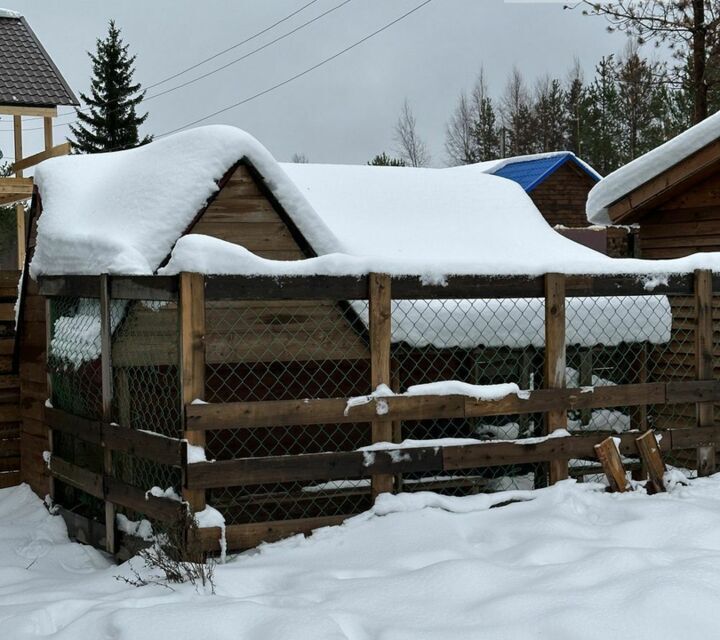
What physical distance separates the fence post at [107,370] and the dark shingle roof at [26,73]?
1675cm

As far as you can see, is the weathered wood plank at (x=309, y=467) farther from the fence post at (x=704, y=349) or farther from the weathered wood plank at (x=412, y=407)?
the fence post at (x=704, y=349)

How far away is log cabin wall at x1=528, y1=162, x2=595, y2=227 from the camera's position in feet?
105

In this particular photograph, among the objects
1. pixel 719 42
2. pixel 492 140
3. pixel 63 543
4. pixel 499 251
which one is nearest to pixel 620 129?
pixel 492 140

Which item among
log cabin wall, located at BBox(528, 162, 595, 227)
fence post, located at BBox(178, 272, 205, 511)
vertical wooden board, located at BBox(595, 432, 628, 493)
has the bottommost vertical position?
vertical wooden board, located at BBox(595, 432, 628, 493)

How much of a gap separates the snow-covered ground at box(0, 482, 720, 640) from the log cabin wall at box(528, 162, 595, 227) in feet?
89.1

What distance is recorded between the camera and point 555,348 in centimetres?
587

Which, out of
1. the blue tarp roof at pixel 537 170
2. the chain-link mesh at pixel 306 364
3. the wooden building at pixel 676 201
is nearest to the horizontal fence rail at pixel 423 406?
the chain-link mesh at pixel 306 364

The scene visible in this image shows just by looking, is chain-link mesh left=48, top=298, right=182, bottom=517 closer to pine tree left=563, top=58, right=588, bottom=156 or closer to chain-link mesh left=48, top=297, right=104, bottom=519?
chain-link mesh left=48, top=297, right=104, bottom=519

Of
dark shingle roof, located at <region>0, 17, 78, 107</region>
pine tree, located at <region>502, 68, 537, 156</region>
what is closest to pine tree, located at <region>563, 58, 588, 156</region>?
pine tree, located at <region>502, 68, 537, 156</region>

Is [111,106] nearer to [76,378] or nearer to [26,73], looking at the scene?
[26,73]

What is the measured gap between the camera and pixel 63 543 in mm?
6750

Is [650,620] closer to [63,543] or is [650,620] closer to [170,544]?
[170,544]

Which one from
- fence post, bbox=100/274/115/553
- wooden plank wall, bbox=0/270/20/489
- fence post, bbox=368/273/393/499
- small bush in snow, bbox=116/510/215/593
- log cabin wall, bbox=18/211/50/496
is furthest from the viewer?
wooden plank wall, bbox=0/270/20/489

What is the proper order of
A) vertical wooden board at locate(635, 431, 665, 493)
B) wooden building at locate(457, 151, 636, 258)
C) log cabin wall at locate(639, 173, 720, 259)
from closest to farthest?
1. vertical wooden board at locate(635, 431, 665, 493)
2. log cabin wall at locate(639, 173, 720, 259)
3. wooden building at locate(457, 151, 636, 258)
